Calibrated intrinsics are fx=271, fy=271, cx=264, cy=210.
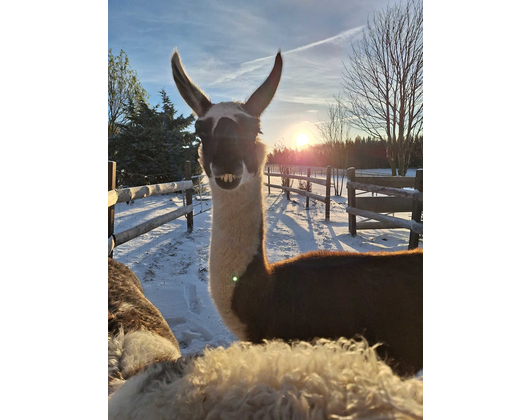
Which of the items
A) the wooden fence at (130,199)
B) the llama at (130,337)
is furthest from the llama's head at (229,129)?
the wooden fence at (130,199)

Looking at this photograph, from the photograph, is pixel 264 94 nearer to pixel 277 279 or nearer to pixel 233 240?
pixel 233 240

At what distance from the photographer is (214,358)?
2.58 feet

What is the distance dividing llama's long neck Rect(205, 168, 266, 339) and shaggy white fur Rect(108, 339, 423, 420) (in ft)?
3.81

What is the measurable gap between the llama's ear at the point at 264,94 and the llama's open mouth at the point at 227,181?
720mm

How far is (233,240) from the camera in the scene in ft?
6.81

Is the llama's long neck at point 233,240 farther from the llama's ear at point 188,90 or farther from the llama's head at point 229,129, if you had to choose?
the llama's ear at point 188,90

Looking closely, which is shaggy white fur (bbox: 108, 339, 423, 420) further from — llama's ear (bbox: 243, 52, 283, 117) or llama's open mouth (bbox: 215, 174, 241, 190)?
llama's ear (bbox: 243, 52, 283, 117)

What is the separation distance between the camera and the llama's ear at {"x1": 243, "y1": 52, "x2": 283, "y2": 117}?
2.29 m

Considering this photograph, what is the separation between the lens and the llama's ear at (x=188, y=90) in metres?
2.27

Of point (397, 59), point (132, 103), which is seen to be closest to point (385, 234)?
point (397, 59)

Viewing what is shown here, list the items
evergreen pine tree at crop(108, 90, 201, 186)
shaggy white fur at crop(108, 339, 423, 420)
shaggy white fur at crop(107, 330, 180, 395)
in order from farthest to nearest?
evergreen pine tree at crop(108, 90, 201, 186), shaggy white fur at crop(107, 330, 180, 395), shaggy white fur at crop(108, 339, 423, 420)

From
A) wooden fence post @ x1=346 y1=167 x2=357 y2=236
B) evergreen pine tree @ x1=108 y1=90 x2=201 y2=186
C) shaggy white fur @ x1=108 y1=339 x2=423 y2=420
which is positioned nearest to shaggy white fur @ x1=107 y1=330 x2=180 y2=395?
shaggy white fur @ x1=108 y1=339 x2=423 y2=420
